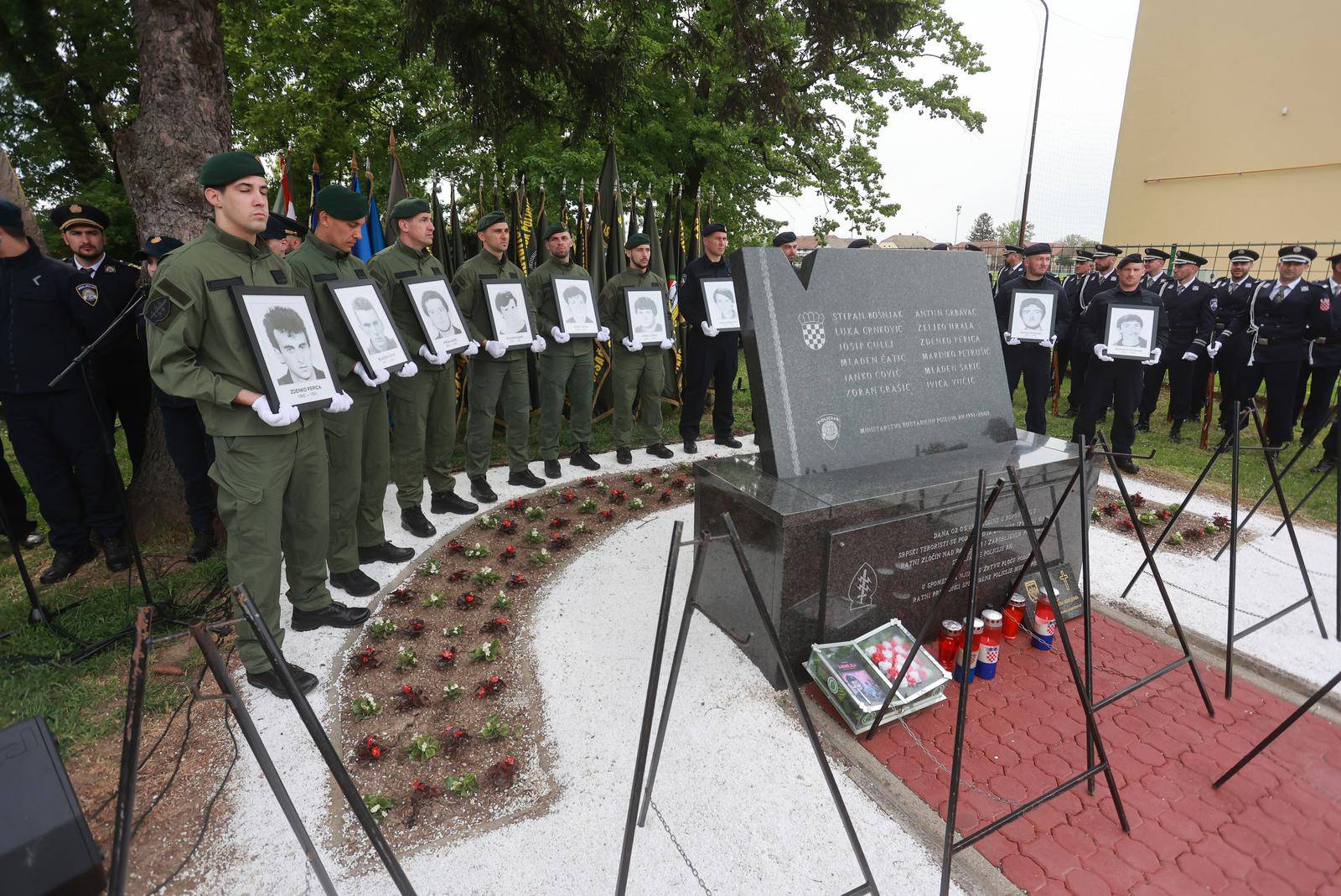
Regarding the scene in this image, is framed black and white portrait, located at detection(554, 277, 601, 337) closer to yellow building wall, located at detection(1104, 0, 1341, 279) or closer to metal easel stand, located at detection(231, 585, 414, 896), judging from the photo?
metal easel stand, located at detection(231, 585, 414, 896)

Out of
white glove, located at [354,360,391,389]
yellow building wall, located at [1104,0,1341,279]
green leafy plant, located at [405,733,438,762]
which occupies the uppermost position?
yellow building wall, located at [1104,0,1341,279]

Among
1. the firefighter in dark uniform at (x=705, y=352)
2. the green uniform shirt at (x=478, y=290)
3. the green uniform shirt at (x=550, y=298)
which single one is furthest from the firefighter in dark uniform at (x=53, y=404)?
the firefighter in dark uniform at (x=705, y=352)

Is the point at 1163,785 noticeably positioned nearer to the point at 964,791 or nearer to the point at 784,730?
the point at 964,791

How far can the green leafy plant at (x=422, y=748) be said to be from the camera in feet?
9.32

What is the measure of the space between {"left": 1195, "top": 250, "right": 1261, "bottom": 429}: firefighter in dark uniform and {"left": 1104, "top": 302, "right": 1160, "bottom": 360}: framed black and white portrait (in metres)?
2.87

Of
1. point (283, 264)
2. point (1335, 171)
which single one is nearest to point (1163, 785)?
point (283, 264)

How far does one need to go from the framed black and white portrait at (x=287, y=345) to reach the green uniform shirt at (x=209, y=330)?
7 cm

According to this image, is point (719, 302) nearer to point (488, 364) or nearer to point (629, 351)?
point (629, 351)

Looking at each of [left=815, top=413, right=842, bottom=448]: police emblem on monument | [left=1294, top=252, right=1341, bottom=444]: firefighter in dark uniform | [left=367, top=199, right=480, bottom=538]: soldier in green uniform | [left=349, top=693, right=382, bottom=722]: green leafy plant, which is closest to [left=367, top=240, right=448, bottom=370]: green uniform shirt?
[left=367, top=199, right=480, bottom=538]: soldier in green uniform

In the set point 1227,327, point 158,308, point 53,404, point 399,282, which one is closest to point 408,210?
point 399,282

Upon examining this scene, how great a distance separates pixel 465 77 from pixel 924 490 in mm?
5490

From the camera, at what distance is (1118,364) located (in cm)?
687

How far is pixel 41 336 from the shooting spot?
409 centimetres

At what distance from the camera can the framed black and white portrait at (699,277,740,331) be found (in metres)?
7.03
